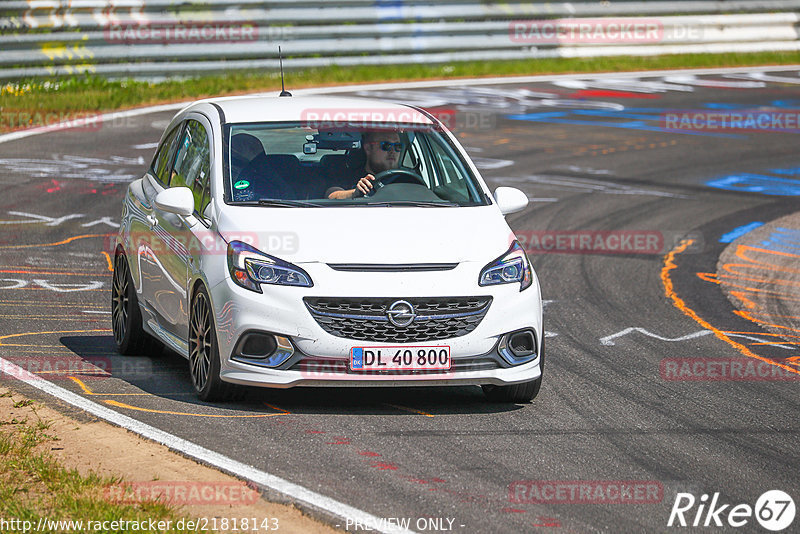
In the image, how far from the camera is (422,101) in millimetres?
23359

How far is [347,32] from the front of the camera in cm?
2623

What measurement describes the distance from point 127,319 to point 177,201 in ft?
4.75

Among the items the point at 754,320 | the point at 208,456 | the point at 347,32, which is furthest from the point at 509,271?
the point at 347,32

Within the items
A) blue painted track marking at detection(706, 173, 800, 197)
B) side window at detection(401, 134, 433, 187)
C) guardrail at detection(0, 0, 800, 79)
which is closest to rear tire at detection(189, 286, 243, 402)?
side window at detection(401, 134, 433, 187)

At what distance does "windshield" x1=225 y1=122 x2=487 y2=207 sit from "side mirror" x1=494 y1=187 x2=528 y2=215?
4.6 inches

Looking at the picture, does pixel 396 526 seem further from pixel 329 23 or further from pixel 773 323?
pixel 329 23

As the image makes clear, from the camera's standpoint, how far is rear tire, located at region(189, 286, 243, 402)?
7.55 meters

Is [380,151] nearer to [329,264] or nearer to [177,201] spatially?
[177,201]

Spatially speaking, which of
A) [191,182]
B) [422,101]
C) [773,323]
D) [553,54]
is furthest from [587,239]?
[553,54]

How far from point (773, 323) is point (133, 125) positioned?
1226 cm

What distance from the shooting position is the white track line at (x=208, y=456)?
575cm

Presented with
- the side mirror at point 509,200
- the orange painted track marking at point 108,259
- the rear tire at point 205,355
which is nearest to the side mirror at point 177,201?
the rear tire at point 205,355

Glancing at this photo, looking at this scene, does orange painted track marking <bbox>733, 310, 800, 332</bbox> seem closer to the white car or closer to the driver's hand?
the white car

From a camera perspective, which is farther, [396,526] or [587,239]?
[587,239]
